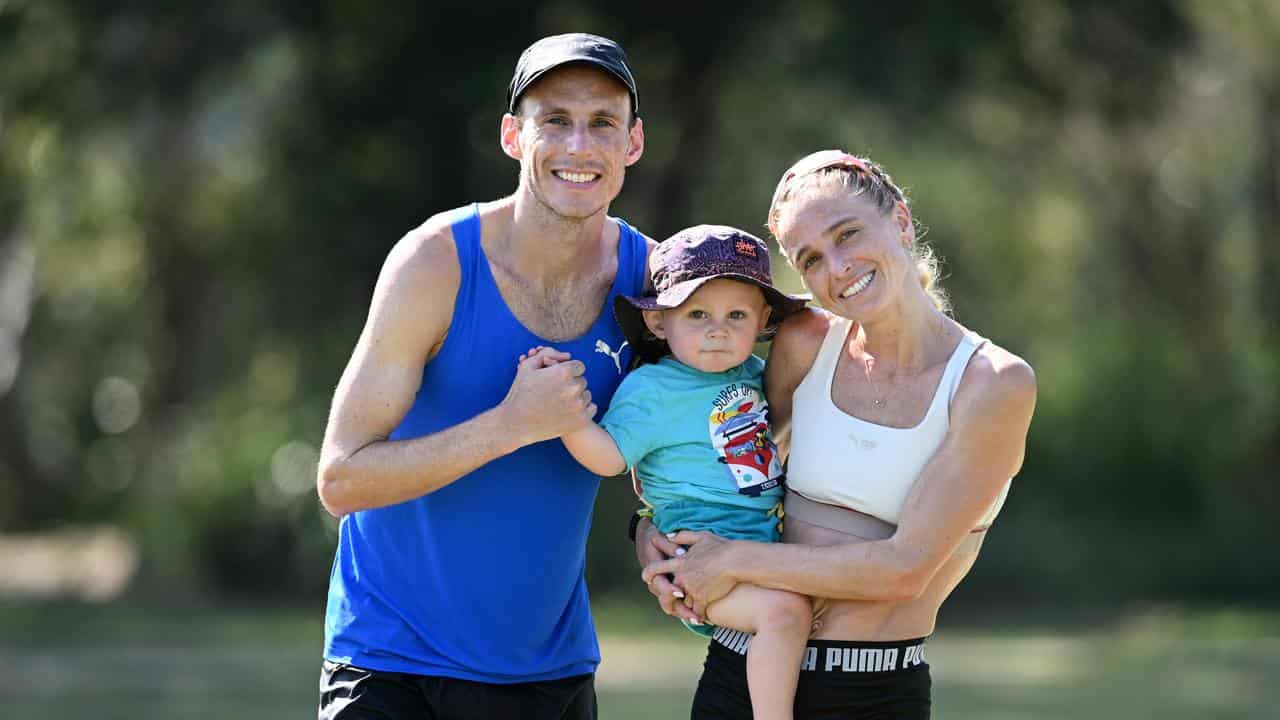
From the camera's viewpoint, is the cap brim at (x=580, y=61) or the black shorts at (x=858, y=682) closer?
the black shorts at (x=858, y=682)

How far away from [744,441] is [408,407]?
801 mm

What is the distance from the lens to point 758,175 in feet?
70.9

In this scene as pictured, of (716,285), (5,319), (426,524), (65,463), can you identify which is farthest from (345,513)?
(65,463)

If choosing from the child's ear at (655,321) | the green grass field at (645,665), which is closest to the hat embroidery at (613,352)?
the child's ear at (655,321)

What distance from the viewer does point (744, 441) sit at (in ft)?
13.1

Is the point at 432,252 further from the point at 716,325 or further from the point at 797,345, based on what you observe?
the point at 797,345

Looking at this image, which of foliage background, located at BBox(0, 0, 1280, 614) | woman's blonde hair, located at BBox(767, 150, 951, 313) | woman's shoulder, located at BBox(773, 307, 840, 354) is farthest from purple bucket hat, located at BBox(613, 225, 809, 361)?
foliage background, located at BBox(0, 0, 1280, 614)

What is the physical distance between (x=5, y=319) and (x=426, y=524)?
23.2m

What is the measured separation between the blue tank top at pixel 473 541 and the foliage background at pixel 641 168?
1276cm

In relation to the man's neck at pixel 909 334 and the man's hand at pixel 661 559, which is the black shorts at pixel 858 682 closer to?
the man's hand at pixel 661 559

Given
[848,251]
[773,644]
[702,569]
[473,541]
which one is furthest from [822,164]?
[473,541]

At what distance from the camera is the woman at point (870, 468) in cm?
364

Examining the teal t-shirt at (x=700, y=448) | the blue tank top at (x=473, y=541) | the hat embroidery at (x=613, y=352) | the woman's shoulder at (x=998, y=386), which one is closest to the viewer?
the woman's shoulder at (x=998, y=386)

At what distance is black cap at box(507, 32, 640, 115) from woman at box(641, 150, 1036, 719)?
1.81ft
